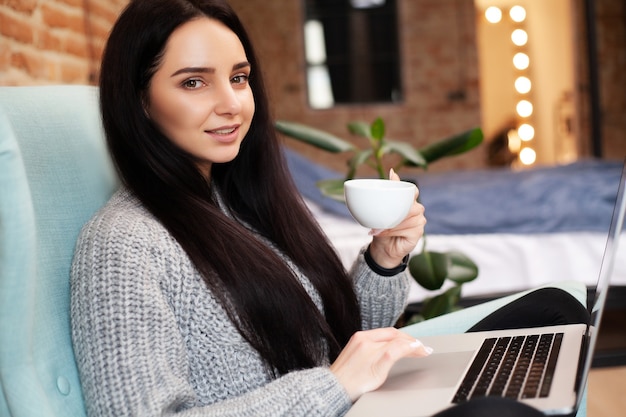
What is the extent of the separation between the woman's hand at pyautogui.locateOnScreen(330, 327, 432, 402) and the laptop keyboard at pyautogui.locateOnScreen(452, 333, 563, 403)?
10cm

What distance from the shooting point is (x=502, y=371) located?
3.47ft

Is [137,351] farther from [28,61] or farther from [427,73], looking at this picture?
[427,73]

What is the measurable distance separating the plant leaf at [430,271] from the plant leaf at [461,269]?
48mm

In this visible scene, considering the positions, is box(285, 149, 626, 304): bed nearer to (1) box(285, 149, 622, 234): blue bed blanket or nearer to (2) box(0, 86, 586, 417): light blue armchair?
(1) box(285, 149, 622, 234): blue bed blanket

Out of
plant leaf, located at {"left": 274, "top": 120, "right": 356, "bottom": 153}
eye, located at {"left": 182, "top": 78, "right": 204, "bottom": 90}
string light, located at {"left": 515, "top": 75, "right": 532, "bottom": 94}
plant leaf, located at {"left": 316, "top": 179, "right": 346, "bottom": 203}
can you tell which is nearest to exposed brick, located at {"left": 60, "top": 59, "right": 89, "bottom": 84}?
plant leaf, located at {"left": 274, "top": 120, "right": 356, "bottom": 153}

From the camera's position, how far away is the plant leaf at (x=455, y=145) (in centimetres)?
198

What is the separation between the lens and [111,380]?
0.99m

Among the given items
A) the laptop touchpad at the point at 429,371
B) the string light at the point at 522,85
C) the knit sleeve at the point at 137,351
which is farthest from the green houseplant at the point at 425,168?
the string light at the point at 522,85

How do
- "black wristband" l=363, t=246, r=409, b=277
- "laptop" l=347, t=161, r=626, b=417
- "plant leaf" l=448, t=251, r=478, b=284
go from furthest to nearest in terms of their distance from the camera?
"plant leaf" l=448, t=251, r=478, b=284 < "black wristband" l=363, t=246, r=409, b=277 < "laptop" l=347, t=161, r=626, b=417

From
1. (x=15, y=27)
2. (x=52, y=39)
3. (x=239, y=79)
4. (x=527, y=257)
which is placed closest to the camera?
(x=239, y=79)

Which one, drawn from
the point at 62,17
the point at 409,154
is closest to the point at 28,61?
the point at 62,17

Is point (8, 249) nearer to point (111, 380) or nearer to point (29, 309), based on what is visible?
point (29, 309)

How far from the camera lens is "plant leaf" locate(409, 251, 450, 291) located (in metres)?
1.99

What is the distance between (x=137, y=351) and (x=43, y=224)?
27 centimetres
